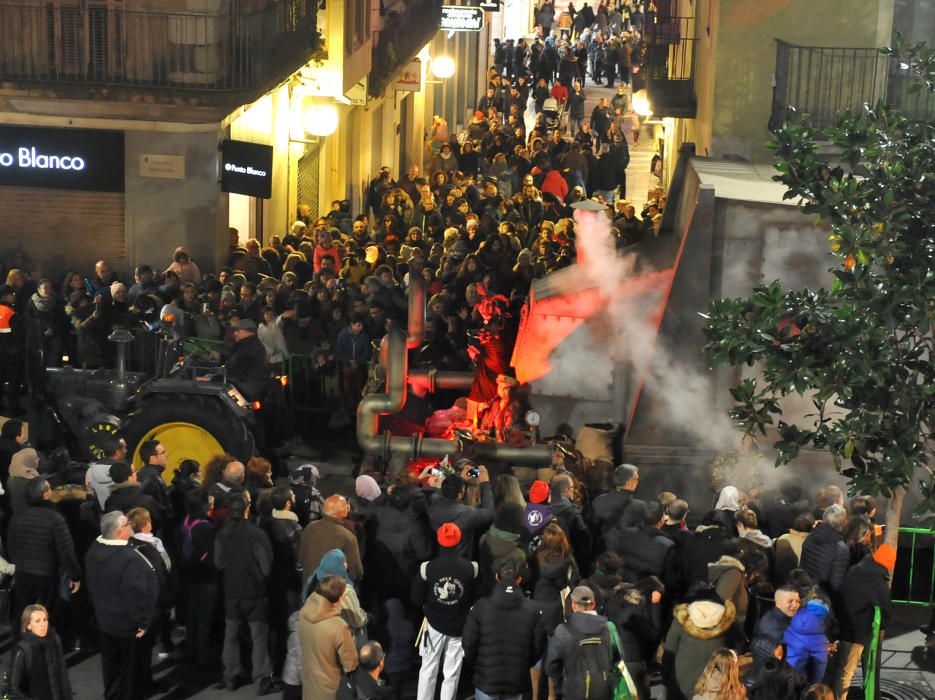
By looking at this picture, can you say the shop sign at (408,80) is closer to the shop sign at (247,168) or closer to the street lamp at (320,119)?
the street lamp at (320,119)

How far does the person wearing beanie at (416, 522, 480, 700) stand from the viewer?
39.4 feet

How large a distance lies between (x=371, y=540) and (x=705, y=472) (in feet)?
13.9

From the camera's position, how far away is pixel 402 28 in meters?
36.2

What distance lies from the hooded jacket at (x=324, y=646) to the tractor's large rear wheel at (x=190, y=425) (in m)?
4.97

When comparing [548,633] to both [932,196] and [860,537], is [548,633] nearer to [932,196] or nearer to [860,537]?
[860,537]

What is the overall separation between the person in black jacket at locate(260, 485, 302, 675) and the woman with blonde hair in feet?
11.5

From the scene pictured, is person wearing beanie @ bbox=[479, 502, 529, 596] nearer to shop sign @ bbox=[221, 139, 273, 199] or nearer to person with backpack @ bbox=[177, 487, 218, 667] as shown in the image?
person with backpack @ bbox=[177, 487, 218, 667]

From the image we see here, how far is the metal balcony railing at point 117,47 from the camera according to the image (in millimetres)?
23578

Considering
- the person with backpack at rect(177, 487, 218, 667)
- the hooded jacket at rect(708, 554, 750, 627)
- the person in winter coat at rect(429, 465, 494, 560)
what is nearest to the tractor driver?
the person with backpack at rect(177, 487, 218, 667)

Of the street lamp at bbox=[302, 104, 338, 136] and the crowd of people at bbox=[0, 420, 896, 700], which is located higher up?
the street lamp at bbox=[302, 104, 338, 136]

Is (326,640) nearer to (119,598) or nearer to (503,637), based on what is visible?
(503,637)

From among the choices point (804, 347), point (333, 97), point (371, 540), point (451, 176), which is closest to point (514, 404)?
point (371, 540)

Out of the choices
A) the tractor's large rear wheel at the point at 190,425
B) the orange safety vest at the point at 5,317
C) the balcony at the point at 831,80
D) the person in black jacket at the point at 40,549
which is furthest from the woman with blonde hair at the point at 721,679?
the balcony at the point at 831,80

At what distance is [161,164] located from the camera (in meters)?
23.9
